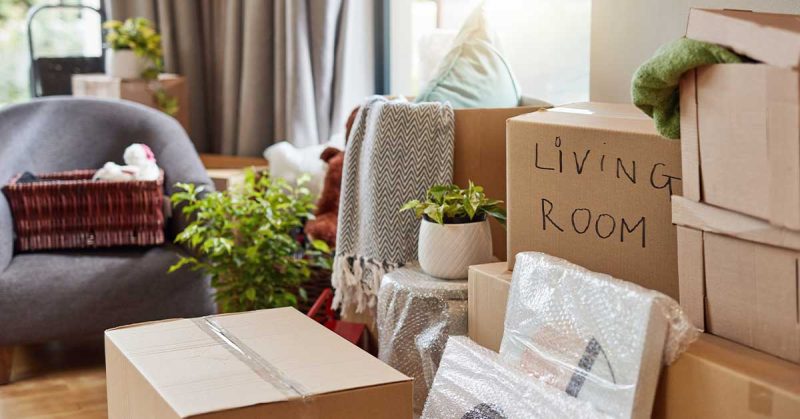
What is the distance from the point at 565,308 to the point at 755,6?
2.59 feet

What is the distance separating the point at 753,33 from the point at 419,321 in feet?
3.14

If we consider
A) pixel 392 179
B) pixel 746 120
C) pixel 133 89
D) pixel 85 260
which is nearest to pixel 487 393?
pixel 746 120

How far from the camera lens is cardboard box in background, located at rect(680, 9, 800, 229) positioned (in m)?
1.13

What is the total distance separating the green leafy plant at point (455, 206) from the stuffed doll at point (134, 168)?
110cm

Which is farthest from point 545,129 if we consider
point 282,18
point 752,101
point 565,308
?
point 282,18

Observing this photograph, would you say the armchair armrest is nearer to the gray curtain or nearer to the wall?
the gray curtain

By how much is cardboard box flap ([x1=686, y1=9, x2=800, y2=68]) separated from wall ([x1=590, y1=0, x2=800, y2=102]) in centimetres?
71

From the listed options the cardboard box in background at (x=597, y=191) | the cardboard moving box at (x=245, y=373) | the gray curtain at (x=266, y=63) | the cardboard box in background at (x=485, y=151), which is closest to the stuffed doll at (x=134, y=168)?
the gray curtain at (x=266, y=63)

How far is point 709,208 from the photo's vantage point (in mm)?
1304

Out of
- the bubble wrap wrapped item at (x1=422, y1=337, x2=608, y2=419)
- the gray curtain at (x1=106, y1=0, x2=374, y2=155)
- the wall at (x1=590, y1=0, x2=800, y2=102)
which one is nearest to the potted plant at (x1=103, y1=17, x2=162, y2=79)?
the gray curtain at (x1=106, y1=0, x2=374, y2=155)

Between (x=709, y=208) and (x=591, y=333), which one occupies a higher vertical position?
(x=709, y=208)

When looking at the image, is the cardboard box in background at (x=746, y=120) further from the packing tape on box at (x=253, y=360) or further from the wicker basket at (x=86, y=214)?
the wicker basket at (x=86, y=214)

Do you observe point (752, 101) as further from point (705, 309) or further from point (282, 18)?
point (282, 18)

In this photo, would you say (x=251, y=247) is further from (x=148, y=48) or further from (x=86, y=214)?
(x=148, y=48)
